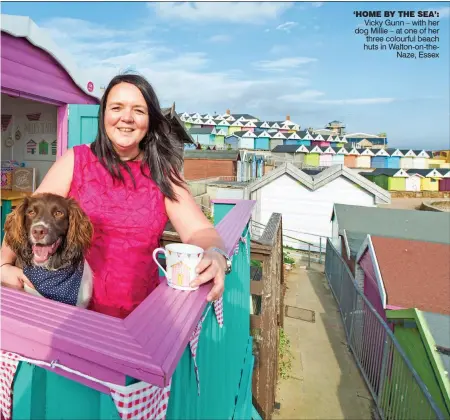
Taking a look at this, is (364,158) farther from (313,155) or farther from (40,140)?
(40,140)

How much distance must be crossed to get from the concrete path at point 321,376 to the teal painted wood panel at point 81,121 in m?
5.21

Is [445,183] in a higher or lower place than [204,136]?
lower

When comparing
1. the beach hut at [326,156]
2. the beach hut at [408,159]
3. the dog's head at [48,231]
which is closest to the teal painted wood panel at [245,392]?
the dog's head at [48,231]

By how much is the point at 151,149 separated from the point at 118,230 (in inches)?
20.2

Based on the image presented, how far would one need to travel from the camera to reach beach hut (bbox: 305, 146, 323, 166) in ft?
154

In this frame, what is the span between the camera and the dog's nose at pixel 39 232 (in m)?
1.53

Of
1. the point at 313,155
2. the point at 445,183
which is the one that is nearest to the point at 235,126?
the point at 313,155

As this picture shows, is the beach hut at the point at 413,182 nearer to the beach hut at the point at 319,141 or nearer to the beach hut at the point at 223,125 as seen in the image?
the beach hut at the point at 319,141

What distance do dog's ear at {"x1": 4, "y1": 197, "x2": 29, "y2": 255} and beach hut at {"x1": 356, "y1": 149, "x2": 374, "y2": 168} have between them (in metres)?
55.4

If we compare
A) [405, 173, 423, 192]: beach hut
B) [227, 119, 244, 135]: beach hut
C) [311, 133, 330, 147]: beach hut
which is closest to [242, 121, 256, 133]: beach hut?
[227, 119, 244, 135]: beach hut

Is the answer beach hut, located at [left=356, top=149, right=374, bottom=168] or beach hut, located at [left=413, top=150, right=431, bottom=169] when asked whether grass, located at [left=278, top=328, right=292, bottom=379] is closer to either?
beach hut, located at [left=356, top=149, right=374, bottom=168]

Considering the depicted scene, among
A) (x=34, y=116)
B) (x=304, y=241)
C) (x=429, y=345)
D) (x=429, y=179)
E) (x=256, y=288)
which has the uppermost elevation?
(x=34, y=116)

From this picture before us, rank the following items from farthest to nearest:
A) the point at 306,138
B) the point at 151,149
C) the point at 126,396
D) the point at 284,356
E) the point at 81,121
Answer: the point at 306,138 → the point at 284,356 → the point at 81,121 → the point at 151,149 → the point at 126,396

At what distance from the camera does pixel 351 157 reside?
5209 cm
